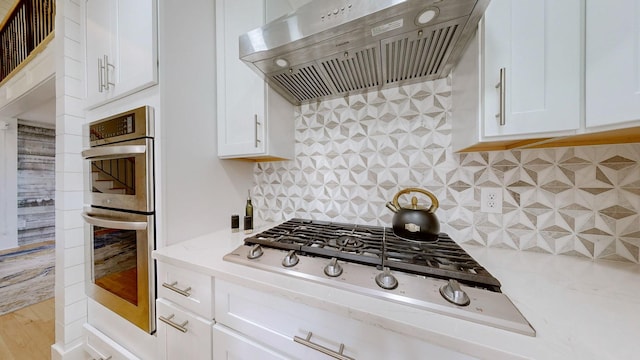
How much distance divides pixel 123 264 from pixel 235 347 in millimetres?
790

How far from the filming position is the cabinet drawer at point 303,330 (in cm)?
48

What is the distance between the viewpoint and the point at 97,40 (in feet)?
3.72

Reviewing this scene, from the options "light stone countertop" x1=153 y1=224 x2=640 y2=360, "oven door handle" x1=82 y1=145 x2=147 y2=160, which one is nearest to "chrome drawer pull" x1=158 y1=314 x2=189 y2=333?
"light stone countertop" x1=153 y1=224 x2=640 y2=360

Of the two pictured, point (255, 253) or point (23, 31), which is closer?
point (255, 253)

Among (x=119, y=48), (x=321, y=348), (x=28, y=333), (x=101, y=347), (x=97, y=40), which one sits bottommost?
(x=28, y=333)

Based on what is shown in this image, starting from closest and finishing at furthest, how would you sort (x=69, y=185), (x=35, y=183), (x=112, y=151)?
(x=112, y=151), (x=69, y=185), (x=35, y=183)

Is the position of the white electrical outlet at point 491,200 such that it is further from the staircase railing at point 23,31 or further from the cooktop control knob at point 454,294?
the staircase railing at point 23,31

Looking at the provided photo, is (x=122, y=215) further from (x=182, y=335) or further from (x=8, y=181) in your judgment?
(x=8, y=181)

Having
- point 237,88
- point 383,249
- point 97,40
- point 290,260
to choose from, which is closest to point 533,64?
point 383,249

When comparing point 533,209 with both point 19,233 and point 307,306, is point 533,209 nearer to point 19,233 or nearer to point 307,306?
point 307,306

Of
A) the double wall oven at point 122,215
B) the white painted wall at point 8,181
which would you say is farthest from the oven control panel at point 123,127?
the white painted wall at point 8,181

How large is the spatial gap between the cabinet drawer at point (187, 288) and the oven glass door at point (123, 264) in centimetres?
10

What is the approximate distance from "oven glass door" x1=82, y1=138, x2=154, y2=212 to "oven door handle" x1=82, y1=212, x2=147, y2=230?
0.07 metres

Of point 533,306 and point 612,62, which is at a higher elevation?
point 612,62
